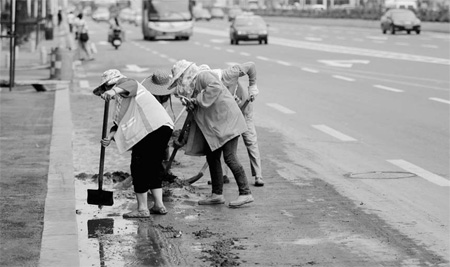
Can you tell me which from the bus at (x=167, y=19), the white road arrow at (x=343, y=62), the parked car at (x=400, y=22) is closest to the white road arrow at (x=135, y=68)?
the white road arrow at (x=343, y=62)

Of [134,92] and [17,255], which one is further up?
[134,92]

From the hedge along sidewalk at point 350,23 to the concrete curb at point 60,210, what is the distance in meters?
46.8

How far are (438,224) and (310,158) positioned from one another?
4.08 m

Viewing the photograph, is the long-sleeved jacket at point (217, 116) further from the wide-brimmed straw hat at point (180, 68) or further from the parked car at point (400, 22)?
the parked car at point (400, 22)

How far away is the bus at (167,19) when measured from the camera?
5681 cm

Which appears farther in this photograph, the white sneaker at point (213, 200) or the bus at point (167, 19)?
the bus at point (167, 19)

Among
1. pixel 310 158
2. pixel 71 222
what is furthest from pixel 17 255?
A: pixel 310 158

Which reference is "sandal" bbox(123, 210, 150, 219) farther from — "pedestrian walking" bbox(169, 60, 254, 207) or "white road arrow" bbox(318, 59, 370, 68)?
"white road arrow" bbox(318, 59, 370, 68)

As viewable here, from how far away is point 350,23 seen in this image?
77.3m

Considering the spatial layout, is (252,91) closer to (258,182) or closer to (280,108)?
(258,182)

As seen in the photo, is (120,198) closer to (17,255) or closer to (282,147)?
(17,255)

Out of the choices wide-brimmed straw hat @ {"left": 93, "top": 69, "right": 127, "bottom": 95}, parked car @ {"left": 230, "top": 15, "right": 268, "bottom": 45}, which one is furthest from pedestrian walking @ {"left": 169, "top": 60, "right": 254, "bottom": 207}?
parked car @ {"left": 230, "top": 15, "right": 268, "bottom": 45}

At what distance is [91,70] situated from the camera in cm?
Result: 3067

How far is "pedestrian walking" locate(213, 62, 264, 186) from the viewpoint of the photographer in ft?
33.2
